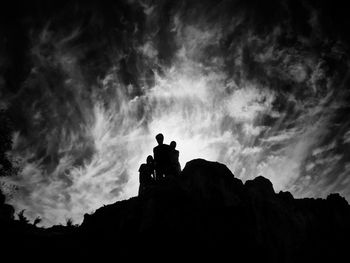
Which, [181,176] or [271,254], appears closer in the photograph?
[271,254]

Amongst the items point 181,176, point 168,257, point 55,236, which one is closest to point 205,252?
point 168,257

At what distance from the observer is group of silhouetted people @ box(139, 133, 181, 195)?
43.9ft

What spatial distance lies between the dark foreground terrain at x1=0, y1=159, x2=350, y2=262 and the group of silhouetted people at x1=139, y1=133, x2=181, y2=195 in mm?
1496

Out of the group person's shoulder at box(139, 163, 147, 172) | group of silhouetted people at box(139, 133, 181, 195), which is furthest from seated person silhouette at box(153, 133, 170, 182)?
person's shoulder at box(139, 163, 147, 172)

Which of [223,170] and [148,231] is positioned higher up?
[223,170]

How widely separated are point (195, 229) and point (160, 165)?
4672 millimetres

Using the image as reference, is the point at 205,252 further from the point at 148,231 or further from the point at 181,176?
the point at 181,176

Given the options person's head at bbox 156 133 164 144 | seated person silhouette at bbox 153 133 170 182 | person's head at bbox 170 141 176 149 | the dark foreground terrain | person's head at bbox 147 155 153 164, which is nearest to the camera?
the dark foreground terrain

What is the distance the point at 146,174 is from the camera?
43.9 ft

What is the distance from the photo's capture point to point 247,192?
12094mm

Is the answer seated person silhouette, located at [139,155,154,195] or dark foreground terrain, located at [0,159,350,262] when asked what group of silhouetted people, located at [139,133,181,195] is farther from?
dark foreground terrain, located at [0,159,350,262]

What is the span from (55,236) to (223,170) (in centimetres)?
1034

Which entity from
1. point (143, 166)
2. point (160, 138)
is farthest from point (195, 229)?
point (160, 138)

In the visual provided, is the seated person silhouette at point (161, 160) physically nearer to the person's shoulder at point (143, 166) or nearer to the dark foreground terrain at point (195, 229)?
the person's shoulder at point (143, 166)
